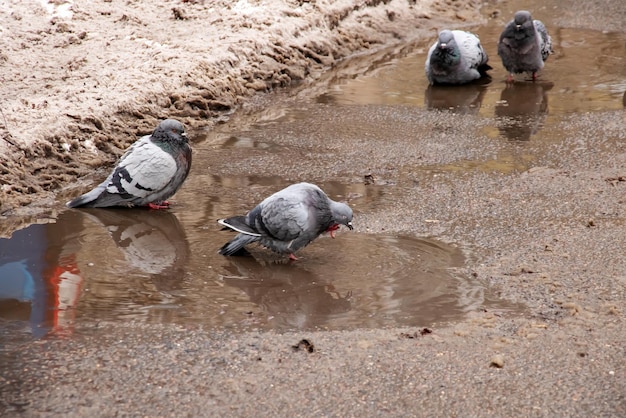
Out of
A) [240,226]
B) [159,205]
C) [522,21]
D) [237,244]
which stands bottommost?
[159,205]

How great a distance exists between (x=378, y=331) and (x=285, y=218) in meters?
1.16

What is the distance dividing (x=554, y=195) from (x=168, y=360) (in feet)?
11.7

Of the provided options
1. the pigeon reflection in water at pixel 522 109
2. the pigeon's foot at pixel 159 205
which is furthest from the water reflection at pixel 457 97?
the pigeon's foot at pixel 159 205

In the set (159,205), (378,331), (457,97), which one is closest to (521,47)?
(457,97)

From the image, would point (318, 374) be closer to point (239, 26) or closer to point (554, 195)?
point (554, 195)

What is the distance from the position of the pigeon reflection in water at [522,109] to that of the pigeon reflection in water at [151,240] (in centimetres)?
355

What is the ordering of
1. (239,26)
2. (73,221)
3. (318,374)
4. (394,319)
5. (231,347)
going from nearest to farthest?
(318,374) → (231,347) → (394,319) → (73,221) → (239,26)

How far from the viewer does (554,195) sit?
6.79 meters

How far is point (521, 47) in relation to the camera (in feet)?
33.0

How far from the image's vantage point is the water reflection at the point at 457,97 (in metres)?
9.61

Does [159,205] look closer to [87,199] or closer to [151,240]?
[87,199]

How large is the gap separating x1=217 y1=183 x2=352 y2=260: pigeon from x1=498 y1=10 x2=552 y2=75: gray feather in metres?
5.14

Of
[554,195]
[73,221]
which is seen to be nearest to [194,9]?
[73,221]

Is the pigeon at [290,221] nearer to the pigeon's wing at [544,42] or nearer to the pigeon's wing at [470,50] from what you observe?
the pigeon's wing at [470,50]
